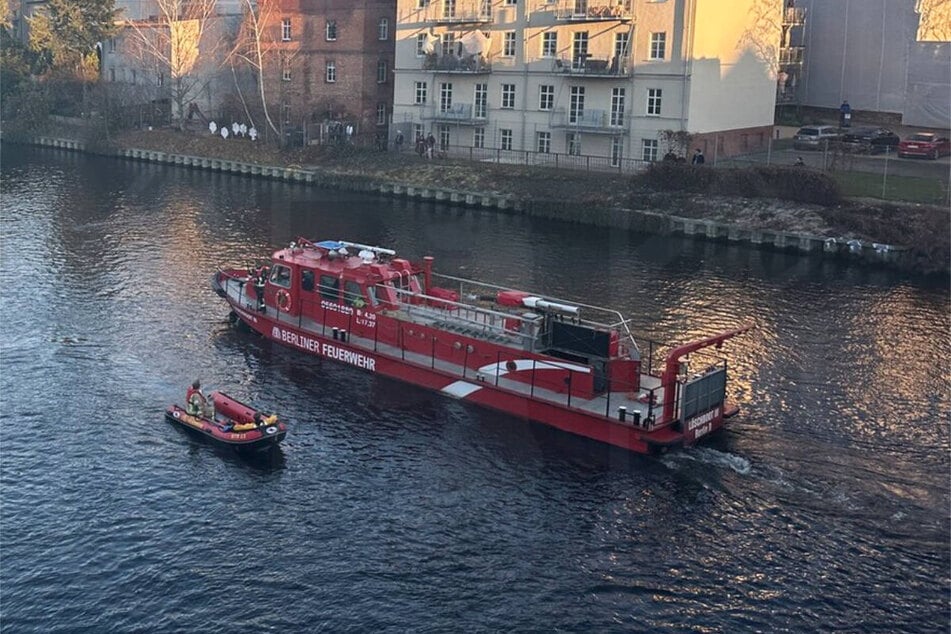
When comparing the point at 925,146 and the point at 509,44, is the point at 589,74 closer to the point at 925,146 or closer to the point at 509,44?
the point at 509,44

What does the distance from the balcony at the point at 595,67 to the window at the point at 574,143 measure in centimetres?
394

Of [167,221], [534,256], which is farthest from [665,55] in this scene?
[167,221]

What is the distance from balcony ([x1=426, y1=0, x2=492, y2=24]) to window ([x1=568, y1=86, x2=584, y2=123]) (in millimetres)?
8025

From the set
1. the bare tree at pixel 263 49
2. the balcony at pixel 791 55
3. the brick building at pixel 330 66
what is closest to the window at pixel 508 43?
the brick building at pixel 330 66

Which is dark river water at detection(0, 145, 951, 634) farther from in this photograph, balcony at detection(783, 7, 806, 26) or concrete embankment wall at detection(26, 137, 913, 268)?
balcony at detection(783, 7, 806, 26)

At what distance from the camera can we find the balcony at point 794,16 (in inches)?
3080

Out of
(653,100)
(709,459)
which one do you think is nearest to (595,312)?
(709,459)

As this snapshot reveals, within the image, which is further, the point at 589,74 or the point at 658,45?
the point at 589,74

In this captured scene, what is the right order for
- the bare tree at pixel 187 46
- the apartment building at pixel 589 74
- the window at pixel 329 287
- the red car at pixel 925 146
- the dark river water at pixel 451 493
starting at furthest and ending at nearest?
the bare tree at pixel 187 46
the red car at pixel 925 146
the apartment building at pixel 589 74
the window at pixel 329 287
the dark river water at pixel 451 493

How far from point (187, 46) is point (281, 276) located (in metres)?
57.3

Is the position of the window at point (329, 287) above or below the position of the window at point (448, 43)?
below

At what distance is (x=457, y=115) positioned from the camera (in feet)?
242

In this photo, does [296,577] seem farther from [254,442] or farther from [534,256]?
[534,256]

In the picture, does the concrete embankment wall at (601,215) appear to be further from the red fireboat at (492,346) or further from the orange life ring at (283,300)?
the orange life ring at (283,300)
